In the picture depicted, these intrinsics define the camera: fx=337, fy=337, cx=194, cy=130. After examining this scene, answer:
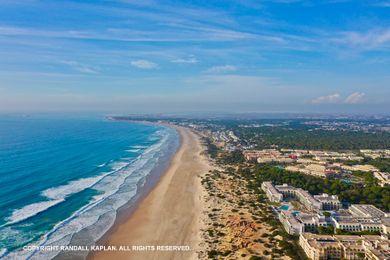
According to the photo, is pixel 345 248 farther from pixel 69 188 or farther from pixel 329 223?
pixel 69 188

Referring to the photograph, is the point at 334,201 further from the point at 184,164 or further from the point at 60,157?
the point at 60,157

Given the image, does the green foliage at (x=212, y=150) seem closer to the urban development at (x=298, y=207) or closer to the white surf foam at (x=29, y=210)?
the urban development at (x=298, y=207)

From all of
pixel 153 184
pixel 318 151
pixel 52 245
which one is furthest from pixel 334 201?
pixel 318 151

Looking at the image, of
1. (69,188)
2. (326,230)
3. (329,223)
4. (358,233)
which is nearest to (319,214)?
(329,223)

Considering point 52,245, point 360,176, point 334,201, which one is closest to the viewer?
point 52,245

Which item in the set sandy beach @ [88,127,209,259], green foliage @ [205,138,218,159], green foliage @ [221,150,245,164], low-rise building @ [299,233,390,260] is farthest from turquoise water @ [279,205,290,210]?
green foliage @ [205,138,218,159]

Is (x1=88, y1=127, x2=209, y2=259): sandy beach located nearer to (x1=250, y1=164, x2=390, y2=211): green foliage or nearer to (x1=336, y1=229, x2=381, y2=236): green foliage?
(x1=250, y1=164, x2=390, y2=211): green foliage

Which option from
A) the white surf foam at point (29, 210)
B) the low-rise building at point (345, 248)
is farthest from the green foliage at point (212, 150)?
the low-rise building at point (345, 248)
